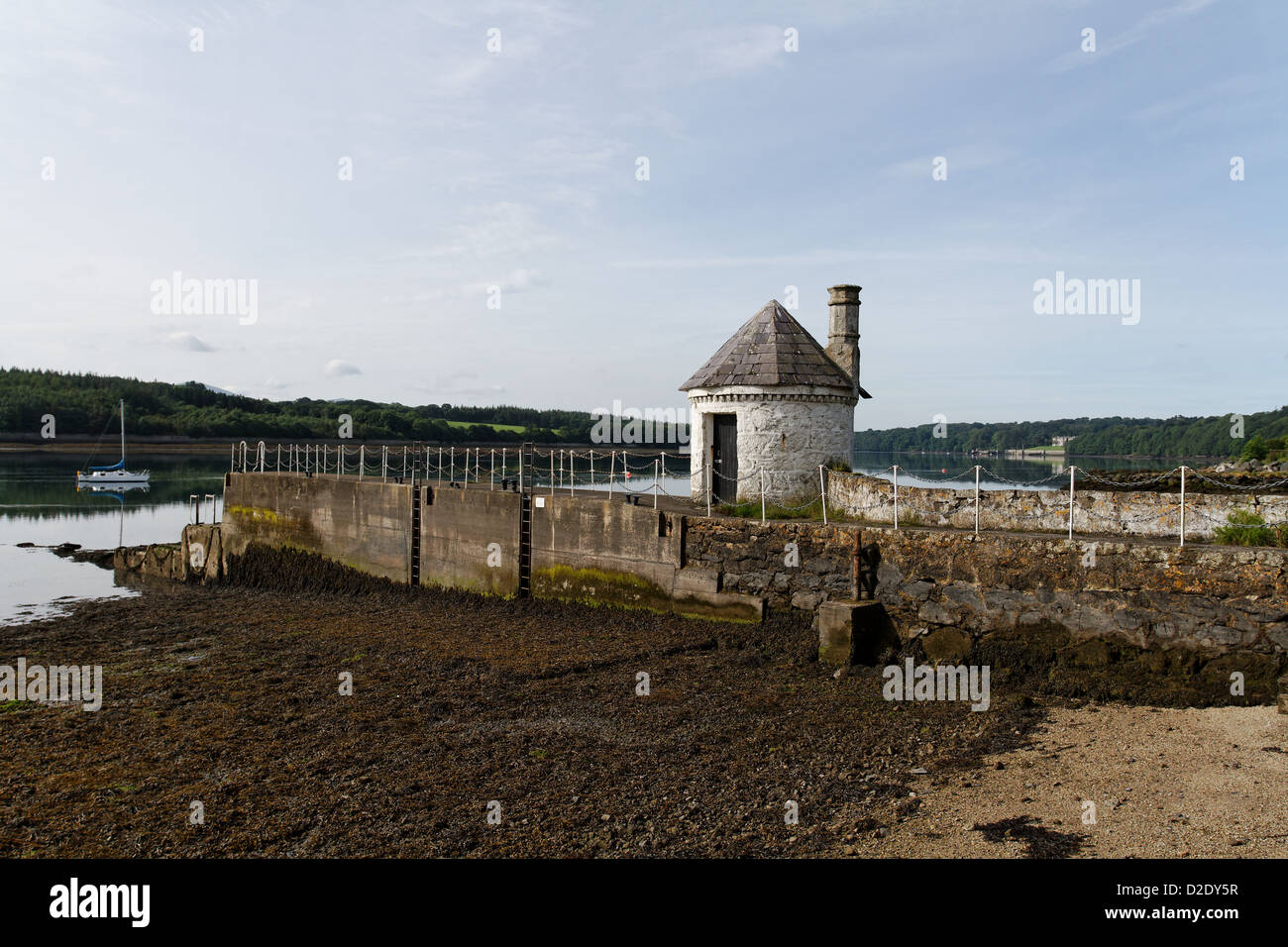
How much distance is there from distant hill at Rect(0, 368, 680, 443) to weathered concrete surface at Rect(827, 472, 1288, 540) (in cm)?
5218

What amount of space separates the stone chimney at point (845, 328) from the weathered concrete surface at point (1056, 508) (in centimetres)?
387

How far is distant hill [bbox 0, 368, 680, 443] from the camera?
75688 millimetres

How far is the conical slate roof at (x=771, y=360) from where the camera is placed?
17.5 m

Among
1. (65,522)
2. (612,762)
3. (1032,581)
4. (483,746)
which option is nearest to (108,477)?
(65,522)

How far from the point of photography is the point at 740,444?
17.9 m

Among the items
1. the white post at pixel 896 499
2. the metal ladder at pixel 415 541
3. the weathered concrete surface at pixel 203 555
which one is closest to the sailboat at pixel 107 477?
the weathered concrete surface at pixel 203 555

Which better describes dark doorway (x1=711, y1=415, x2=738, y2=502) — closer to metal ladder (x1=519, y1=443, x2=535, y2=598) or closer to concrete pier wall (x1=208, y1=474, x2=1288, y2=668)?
concrete pier wall (x1=208, y1=474, x2=1288, y2=668)

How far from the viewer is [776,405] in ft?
57.5

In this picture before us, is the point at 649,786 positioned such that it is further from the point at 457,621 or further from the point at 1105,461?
the point at 1105,461

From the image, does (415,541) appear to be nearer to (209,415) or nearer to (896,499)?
(896,499)

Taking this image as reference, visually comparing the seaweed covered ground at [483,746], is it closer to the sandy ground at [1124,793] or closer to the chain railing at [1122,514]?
the sandy ground at [1124,793]

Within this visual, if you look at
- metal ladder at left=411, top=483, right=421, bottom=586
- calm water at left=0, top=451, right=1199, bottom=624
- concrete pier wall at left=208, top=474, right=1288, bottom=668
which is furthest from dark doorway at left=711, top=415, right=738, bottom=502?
metal ladder at left=411, top=483, right=421, bottom=586
